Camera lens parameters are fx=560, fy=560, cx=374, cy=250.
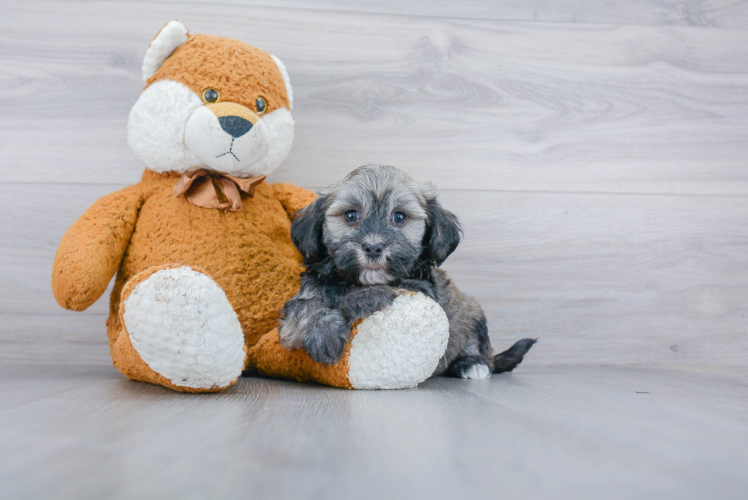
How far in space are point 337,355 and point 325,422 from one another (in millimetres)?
264

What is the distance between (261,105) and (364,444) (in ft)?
3.03

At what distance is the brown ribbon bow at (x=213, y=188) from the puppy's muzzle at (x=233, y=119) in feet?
0.44

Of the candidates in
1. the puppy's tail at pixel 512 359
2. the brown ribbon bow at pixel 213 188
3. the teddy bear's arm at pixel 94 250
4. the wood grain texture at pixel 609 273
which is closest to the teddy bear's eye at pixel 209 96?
the brown ribbon bow at pixel 213 188

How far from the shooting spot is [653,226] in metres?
1.93

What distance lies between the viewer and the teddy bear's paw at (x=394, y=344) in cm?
112

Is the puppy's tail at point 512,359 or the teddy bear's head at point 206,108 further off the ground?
the teddy bear's head at point 206,108

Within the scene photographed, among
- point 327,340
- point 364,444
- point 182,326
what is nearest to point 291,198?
point 327,340

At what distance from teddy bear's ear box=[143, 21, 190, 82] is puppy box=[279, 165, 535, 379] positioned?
0.53 meters

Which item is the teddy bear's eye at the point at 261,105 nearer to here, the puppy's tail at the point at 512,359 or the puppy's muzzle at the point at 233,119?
the puppy's muzzle at the point at 233,119

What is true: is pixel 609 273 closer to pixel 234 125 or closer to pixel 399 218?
pixel 399 218

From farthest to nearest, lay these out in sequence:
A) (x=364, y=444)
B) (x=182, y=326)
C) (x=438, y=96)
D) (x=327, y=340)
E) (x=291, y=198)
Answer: (x=438, y=96)
(x=291, y=198)
(x=327, y=340)
(x=182, y=326)
(x=364, y=444)

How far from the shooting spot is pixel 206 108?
51.0 inches

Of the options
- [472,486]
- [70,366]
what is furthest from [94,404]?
[70,366]

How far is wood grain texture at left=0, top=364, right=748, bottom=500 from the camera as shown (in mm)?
629
